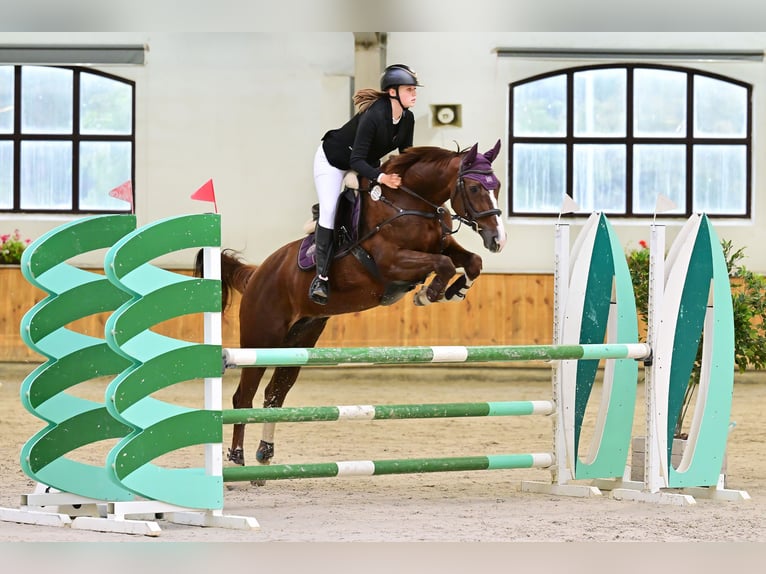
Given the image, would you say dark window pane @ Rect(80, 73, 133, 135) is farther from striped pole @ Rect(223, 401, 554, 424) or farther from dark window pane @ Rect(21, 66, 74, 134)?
striped pole @ Rect(223, 401, 554, 424)

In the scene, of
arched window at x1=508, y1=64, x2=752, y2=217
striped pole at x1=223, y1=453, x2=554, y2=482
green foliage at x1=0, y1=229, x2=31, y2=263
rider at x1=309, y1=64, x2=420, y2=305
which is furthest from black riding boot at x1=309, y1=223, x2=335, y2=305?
green foliage at x1=0, y1=229, x2=31, y2=263

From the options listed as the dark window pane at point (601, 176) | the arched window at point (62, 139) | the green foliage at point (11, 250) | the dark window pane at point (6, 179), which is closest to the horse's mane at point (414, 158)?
the dark window pane at point (601, 176)

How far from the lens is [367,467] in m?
3.47

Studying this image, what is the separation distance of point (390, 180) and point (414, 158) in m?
0.21

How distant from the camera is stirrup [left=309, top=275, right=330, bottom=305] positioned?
396cm

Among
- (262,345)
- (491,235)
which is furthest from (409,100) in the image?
(262,345)

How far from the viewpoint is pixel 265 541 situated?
2.79 m

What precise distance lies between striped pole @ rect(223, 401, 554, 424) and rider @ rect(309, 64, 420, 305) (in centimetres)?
67

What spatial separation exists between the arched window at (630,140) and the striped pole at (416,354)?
5.66 meters

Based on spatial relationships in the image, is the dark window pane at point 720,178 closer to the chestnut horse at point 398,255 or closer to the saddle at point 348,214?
the chestnut horse at point 398,255

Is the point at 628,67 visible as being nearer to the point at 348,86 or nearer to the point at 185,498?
the point at 348,86

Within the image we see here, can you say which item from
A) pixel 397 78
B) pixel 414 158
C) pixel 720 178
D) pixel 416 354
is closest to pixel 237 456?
pixel 416 354

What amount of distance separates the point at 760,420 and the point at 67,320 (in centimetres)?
486

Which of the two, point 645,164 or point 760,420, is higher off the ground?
point 645,164
